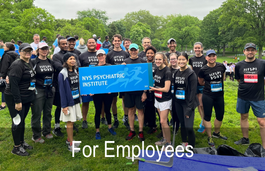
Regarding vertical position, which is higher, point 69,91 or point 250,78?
point 250,78

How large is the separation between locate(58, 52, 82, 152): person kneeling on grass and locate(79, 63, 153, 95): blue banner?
1.37ft

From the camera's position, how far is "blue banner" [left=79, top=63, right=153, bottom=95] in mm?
5090

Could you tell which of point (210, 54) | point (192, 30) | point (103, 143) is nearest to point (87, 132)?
point (103, 143)

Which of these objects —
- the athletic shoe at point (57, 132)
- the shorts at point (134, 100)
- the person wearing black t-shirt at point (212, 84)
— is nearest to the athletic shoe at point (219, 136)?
the person wearing black t-shirt at point (212, 84)

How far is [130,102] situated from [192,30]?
64.4 m

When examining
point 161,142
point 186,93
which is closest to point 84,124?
point 161,142

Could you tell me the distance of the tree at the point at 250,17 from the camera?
38350mm

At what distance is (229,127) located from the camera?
6.36m

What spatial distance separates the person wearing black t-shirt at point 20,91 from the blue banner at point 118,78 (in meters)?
1.41

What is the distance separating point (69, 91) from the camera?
450 centimetres

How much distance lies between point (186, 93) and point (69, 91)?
9.22 ft

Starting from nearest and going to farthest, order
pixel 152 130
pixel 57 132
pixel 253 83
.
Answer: pixel 253 83 < pixel 57 132 < pixel 152 130

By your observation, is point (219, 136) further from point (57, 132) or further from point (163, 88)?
point (57, 132)

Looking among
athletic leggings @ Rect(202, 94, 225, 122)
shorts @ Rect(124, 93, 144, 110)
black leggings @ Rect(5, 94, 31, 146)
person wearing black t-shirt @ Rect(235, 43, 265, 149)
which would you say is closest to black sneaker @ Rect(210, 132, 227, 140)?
athletic leggings @ Rect(202, 94, 225, 122)
